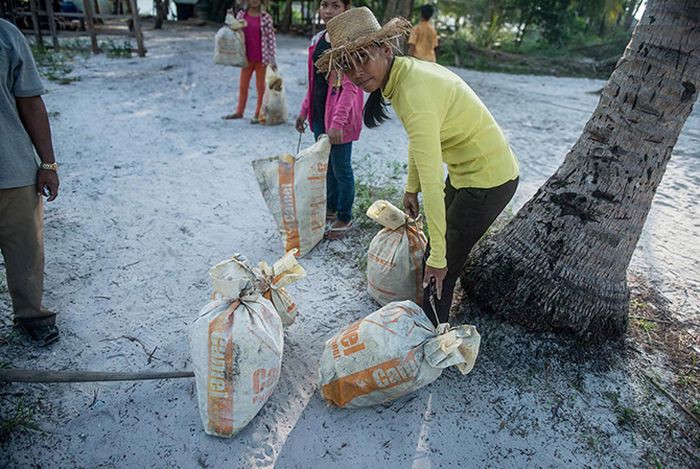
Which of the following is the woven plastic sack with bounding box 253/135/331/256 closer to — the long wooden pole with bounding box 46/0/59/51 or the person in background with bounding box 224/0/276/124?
the person in background with bounding box 224/0/276/124

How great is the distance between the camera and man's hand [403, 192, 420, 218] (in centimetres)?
236

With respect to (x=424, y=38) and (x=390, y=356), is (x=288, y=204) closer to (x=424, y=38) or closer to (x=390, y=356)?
(x=390, y=356)

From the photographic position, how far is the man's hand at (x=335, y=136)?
9.10ft

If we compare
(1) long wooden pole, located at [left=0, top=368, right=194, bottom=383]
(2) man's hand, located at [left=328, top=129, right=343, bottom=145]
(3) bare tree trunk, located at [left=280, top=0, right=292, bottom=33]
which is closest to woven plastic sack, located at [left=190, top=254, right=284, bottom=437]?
(1) long wooden pole, located at [left=0, top=368, right=194, bottom=383]

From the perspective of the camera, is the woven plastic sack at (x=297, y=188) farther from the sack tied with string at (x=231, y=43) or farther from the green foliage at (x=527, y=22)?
the green foliage at (x=527, y=22)

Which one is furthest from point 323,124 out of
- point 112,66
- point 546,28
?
point 546,28

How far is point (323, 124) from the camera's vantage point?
317 cm

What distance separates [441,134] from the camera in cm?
179

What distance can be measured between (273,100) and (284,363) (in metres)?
4.19

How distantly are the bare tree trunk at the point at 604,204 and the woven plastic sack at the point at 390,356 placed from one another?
0.68m

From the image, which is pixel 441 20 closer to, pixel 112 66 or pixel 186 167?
pixel 112 66

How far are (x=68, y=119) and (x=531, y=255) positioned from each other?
5.58 meters

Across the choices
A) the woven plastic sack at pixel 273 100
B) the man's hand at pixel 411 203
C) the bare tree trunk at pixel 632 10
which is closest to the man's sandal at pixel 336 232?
the man's hand at pixel 411 203

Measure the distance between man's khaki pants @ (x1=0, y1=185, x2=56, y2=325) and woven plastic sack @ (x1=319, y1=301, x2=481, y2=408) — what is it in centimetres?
152
